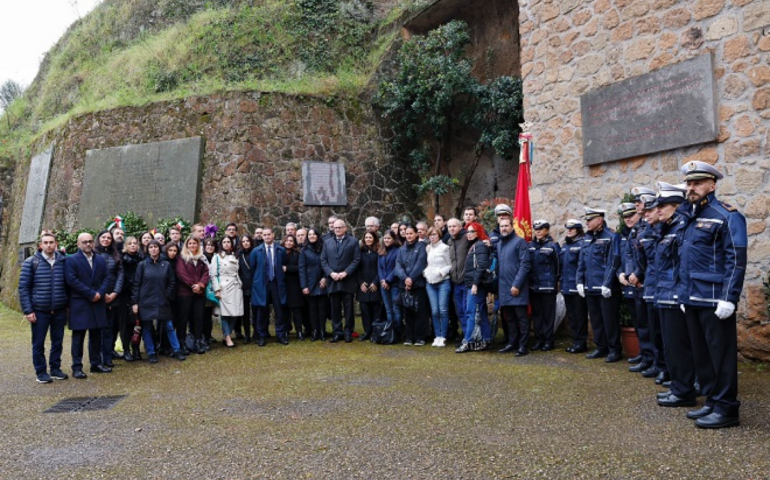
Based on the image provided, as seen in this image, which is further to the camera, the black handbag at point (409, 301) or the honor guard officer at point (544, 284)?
the black handbag at point (409, 301)

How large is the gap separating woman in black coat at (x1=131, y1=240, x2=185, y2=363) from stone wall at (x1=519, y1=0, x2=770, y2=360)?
4.97 m

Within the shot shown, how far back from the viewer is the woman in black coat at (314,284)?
8914 millimetres

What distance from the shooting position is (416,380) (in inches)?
234

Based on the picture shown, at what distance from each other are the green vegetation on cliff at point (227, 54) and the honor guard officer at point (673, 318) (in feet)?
29.2

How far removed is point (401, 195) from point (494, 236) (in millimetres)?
5227

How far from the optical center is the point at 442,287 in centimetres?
816

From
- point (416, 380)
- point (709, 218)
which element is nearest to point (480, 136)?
point (416, 380)

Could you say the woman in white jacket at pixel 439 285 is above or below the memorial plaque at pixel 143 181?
below

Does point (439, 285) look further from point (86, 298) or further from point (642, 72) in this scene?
point (86, 298)

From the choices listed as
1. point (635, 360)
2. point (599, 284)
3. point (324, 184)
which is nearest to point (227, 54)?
point (324, 184)

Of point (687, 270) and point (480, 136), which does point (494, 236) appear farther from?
point (480, 136)

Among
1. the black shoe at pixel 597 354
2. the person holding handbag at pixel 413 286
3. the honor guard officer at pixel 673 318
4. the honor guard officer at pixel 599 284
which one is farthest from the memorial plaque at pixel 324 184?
the honor guard officer at pixel 673 318

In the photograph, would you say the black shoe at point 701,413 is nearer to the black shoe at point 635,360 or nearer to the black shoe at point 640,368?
the black shoe at point 640,368

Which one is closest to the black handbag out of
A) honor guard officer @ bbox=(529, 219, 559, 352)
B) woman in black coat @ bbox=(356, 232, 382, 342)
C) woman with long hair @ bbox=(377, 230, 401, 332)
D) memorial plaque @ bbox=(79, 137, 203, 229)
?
woman with long hair @ bbox=(377, 230, 401, 332)
